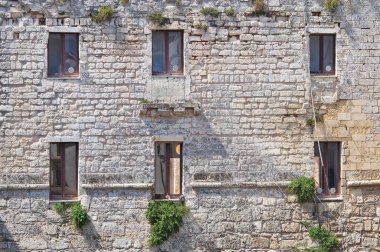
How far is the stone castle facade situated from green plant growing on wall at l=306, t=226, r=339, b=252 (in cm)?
18

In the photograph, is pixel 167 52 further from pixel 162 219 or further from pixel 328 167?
pixel 328 167

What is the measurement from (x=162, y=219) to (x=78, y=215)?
1751 millimetres

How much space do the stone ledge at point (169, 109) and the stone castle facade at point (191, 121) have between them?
0.09ft

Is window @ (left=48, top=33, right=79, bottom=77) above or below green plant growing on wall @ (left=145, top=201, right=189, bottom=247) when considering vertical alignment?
above

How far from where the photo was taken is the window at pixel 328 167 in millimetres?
16016

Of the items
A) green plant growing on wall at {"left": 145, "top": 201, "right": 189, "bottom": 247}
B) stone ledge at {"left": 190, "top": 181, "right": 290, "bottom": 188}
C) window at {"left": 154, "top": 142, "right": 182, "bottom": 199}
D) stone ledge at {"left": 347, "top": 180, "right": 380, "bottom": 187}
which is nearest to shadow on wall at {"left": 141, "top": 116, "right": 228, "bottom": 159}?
window at {"left": 154, "top": 142, "right": 182, "bottom": 199}

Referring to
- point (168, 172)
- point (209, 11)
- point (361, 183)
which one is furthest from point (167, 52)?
point (361, 183)

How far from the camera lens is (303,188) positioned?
1566cm

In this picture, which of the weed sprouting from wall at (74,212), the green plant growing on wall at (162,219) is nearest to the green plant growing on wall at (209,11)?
the green plant growing on wall at (162,219)

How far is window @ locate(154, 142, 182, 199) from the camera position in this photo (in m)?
15.8

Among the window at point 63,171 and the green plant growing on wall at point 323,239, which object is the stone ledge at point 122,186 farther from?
the green plant growing on wall at point 323,239

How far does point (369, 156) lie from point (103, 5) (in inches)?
261

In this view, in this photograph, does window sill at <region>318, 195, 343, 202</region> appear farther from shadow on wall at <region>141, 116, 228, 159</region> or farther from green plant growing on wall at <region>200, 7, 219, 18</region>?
green plant growing on wall at <region>200, 7, 219, 18</region>

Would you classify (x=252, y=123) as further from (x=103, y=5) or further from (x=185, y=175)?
(x=103, y=5)
